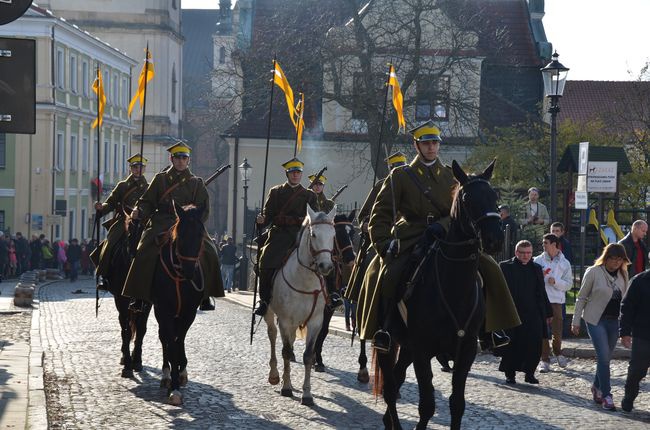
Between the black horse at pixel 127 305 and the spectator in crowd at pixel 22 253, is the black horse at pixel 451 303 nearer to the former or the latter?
the black horse at pixel 127 305

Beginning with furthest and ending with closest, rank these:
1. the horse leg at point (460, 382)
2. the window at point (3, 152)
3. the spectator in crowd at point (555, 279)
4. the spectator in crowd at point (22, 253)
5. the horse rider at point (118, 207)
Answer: the window at point (3, 152) < the spectator in crowd at point (22, 253) < the spectator in crowd at point (555, 279) < the horse rider at point (118, 207) < the horse leg at point (460, 382)

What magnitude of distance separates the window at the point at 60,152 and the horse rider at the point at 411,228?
5136 centimetres

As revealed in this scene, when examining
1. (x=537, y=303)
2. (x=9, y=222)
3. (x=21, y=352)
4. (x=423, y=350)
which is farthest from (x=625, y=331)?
(x=9, y=222)

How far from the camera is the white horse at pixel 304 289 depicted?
13.5 m

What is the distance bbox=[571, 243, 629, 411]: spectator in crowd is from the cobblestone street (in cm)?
65

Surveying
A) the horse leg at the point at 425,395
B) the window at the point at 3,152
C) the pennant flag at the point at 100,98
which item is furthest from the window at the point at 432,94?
the horse leg at the point at 425,395

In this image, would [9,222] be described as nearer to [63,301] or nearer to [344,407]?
[63,301]

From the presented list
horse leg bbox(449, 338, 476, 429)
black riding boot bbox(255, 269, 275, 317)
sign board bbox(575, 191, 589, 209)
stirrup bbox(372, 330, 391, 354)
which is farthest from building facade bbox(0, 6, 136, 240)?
horse leg bbox(449, 338, 476, 429)

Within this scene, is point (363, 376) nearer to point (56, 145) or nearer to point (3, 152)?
point (3, 152)

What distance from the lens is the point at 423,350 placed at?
33.1 ft

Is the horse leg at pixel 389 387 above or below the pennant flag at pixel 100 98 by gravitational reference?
below

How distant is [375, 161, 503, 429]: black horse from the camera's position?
962cm

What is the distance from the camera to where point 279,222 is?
15.0m

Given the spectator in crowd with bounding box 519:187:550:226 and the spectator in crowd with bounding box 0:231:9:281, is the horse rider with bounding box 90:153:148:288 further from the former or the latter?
the spectator in crowd with bounding box 0:231:9:281
